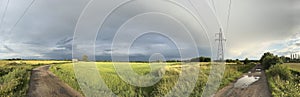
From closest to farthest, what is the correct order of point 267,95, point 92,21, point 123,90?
point 92,21 → point 123,90 → point 267,95

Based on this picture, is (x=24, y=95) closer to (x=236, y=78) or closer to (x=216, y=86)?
(x=216, y=86)

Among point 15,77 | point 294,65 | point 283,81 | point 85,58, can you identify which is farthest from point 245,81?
point 15,77

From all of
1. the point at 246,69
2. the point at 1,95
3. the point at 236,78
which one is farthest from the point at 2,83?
the point at 246,69

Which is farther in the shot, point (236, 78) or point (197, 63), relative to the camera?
point (236, 78)

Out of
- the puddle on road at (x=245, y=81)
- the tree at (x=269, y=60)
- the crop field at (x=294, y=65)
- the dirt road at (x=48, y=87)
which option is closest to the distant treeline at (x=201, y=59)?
the puddle on road at (x=245, y=81)

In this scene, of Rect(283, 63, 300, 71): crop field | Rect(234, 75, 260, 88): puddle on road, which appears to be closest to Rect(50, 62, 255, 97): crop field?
Rect(234, 75, 260, 88): puddle on road

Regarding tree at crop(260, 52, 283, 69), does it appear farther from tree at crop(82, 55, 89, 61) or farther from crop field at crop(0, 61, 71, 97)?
crop field at crop(0, 61, 71, 97)

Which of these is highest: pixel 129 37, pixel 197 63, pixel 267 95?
pixel 129 37

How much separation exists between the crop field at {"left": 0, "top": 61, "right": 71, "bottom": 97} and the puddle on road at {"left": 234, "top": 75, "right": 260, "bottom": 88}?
1101 centimetres

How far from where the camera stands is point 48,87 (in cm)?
1375

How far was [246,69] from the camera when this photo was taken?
20500 millimetres

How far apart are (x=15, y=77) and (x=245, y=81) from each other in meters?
13.2

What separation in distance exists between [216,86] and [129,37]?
6.71 m

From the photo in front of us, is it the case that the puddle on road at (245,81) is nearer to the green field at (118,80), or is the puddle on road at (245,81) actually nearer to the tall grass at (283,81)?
the green field at (118,80)
